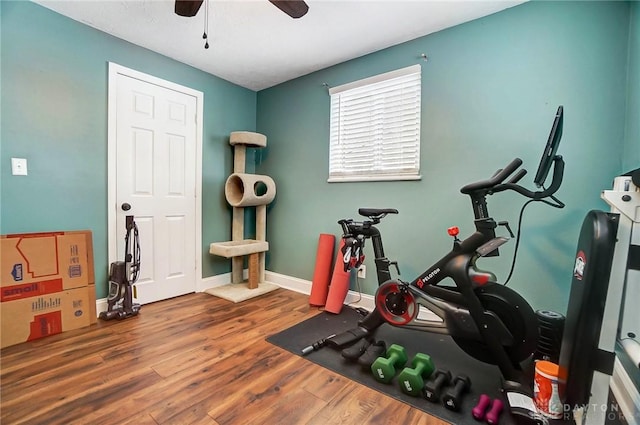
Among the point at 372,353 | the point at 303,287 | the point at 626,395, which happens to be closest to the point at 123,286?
the point at 303,287

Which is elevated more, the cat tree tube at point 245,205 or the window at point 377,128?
the window at point 377,128

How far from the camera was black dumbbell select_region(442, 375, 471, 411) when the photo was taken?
4.52 ft

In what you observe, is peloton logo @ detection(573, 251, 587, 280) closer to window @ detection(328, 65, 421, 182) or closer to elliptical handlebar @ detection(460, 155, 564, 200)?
elliptical handlebar @ detection(460, 155, 564, 200)

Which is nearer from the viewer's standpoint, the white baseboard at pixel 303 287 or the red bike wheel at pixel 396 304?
the red bike wheel at pixel 396 304

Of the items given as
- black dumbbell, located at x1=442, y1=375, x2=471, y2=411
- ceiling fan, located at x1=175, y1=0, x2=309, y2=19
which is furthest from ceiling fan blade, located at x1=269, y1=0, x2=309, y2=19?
black dumbbell, located at x1=442, y1=375, x2=471, y2=411

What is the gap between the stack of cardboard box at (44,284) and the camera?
1.96 metres

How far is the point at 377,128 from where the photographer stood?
2.68 metres

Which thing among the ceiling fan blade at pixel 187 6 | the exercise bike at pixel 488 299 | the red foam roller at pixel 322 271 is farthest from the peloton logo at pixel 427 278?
the ceiling fan blade at pixel 187 6

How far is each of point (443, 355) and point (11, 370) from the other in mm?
2690

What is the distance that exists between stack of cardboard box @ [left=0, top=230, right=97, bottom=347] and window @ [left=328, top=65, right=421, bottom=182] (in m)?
2.36

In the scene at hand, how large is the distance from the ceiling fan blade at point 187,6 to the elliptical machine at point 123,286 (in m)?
1.74

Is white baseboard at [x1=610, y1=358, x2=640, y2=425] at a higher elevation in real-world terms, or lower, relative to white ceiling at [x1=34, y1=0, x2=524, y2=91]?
lower

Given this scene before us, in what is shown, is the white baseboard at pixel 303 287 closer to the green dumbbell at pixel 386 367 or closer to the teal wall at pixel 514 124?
the teal wall at pixel 514 124

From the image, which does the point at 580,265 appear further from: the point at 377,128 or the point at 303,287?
the point at 303,287
